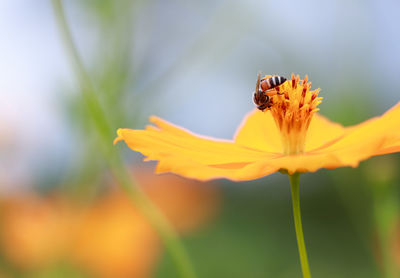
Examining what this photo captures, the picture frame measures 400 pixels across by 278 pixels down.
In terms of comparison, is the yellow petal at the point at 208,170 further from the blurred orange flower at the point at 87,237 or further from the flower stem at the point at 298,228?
the blurred orange flower at the point at 87,237

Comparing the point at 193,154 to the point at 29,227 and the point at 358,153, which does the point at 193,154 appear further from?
the point at 29,227

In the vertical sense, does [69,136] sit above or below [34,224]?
above

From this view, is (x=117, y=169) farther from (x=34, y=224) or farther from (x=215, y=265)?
(x=215, y=265)

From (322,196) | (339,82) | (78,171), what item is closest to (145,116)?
(78,171)

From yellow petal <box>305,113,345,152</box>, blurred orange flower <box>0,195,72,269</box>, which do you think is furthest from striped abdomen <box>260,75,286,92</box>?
blurred orange flower <box>0,195,72,269</box>

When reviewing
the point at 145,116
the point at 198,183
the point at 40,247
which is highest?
the point at 198,183

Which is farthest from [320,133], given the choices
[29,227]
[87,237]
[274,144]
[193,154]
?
[29,227]

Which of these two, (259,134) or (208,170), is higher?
(259,134)

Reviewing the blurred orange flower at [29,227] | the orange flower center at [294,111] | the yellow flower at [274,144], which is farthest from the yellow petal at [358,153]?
the blurred orange flower at [29,227]
